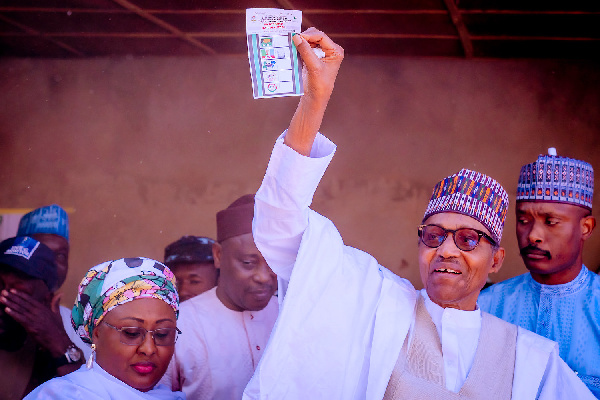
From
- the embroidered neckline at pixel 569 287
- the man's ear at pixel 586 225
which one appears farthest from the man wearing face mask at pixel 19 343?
the man's ear at pixel 586 225

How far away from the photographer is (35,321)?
156 inches

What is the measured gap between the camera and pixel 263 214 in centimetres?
263

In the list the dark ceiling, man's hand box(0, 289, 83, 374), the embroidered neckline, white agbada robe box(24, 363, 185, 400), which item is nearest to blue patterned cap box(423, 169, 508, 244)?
the embroidered neckline

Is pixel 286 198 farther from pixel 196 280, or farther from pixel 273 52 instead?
pixel 196 280

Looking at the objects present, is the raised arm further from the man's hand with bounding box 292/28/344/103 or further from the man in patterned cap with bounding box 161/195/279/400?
the man in patterned cap with bounding box 161/195/279/400

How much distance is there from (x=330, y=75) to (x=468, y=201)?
34.3 inches

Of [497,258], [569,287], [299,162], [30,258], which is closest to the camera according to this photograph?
[299,162]

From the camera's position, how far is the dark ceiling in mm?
4312

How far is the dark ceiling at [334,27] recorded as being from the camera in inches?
170

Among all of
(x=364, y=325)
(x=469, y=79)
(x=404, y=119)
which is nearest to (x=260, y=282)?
(x=364, y=325)

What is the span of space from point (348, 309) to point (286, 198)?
1.70 feet

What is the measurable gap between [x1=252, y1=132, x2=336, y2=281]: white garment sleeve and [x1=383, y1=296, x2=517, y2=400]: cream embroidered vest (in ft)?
1.92

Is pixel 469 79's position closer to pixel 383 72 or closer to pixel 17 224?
pixel 383 72

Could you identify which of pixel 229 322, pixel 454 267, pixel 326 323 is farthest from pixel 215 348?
pixel 454 267
